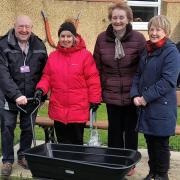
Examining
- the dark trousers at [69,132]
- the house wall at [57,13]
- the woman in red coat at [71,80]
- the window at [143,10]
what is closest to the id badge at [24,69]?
the woman in red coat at [71,80]

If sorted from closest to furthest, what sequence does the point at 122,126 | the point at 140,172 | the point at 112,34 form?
1. the point at 112,34
2. the point at 122,126
3. the point at 140,172

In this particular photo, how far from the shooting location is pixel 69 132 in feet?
17.2

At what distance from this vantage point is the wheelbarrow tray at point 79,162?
3.79 metres

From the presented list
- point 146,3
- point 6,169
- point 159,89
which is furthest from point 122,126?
point 146,3

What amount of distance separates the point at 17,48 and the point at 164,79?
5.20ft

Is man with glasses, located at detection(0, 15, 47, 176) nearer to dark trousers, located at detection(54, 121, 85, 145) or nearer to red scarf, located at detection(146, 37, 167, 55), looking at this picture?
dark trousers, located at detection(54, 121, 85, 145)

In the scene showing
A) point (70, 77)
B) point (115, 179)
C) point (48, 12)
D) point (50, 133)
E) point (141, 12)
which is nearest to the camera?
point (115, 179)

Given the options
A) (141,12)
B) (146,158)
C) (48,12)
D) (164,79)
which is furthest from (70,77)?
(141,12)

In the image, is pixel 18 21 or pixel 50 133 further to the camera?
pixel 50 133

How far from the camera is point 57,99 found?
5.05 m

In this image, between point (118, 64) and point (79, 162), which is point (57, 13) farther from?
point (79, 162)

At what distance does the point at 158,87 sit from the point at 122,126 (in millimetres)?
833

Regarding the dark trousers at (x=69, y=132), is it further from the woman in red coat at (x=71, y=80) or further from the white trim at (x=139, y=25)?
the white trim at (x=139, y=25)

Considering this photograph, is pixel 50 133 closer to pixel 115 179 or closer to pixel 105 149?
pixel 105 149
